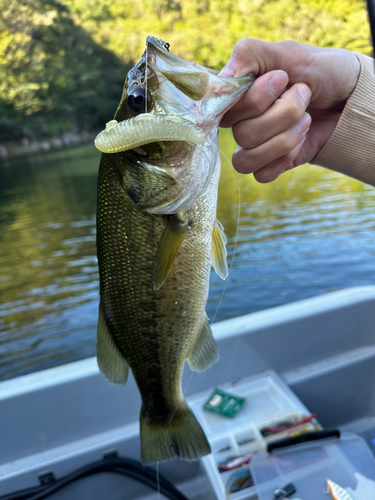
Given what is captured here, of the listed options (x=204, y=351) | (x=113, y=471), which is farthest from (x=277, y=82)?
(x=113, y=471)

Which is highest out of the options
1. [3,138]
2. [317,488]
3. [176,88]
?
[176,88]

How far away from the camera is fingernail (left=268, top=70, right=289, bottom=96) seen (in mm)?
1010

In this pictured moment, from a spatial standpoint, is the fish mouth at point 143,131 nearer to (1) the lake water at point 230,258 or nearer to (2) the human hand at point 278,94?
(2) the human hand at point 278,94

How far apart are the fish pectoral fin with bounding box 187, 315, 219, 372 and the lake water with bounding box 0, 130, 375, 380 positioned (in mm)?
3636

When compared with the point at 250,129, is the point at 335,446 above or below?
below

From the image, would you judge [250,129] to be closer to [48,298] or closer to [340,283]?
[340,283]

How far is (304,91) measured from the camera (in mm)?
1088

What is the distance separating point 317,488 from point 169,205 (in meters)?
1.28

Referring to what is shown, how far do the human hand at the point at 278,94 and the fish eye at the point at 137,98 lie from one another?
0.25m

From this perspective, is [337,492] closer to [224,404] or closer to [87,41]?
[224,404]

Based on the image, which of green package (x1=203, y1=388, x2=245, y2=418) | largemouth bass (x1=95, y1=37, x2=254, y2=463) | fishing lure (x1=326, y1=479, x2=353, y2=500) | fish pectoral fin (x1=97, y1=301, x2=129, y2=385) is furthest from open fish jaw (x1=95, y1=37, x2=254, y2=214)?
green package (x1=203, y1=388, x2=245, y2=418)

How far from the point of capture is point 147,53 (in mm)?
947

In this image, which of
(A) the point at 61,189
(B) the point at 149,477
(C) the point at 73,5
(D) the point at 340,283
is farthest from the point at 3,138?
(B) the point at 149,477

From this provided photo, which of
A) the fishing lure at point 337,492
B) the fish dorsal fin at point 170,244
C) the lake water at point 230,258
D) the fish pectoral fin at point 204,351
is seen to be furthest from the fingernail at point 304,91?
the lake water at point 230,258
